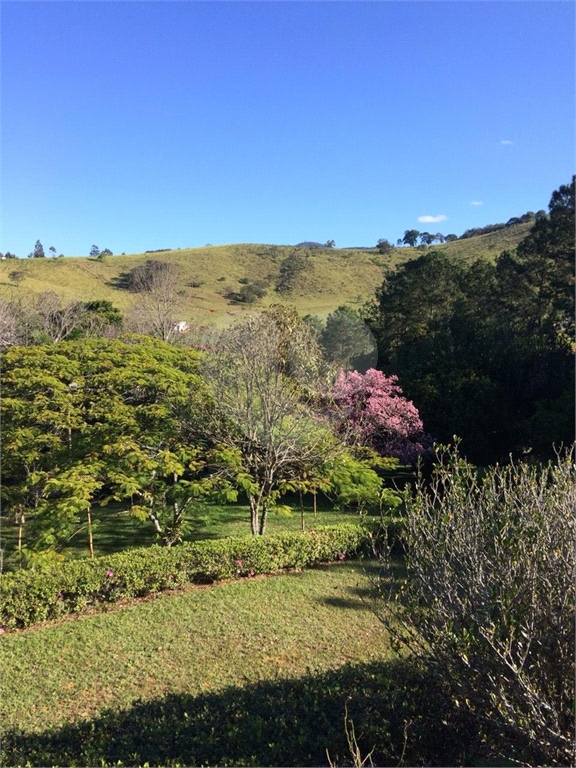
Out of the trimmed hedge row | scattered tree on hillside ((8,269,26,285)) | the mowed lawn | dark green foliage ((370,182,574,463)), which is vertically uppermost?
scattered tree on hillside ((8,269,26,285))

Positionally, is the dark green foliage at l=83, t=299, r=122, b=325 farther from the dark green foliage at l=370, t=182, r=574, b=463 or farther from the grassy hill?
the dark green foliage at l=370, t=182, r=574, b=463

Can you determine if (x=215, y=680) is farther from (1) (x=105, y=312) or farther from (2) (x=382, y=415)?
(1) (x=105, y=312)

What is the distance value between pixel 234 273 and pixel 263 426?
189ft

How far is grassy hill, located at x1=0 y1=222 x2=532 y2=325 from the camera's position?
48.8 metres

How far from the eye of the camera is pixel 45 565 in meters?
7.52

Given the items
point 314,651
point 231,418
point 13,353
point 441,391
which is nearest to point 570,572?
point 314,651

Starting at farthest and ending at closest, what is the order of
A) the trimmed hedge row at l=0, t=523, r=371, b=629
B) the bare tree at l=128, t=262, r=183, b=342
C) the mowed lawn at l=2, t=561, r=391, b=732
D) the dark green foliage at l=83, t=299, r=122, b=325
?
the dark green foliage at l=83, t=299, r=122, b=325 → the bare tree at l=128, t=262, r=183, b=342 → the trimmed hedge row at l=0, t=523, r=371, b=629 → the mowed lawn at l=2, t=561, r=391, b=732

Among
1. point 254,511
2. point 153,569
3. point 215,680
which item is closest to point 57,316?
point 254,511

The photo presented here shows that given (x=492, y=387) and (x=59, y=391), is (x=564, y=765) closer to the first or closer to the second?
(x=59, y=391)

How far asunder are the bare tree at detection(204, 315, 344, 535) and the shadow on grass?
5.47 metres

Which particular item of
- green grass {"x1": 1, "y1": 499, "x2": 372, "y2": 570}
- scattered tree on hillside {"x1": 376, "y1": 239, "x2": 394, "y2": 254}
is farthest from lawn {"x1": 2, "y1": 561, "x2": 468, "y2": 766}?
scattered tree on hillside {"x1": 376, "y1": 239, "x2": 394, "y2": 254}

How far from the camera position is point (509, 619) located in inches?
116

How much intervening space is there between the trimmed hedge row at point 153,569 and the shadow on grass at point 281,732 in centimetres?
325

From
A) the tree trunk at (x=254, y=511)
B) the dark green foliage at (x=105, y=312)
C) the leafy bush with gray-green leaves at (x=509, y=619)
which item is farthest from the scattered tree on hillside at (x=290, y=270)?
the leafy bush with gray-green leaves at (x=509, y=619)
